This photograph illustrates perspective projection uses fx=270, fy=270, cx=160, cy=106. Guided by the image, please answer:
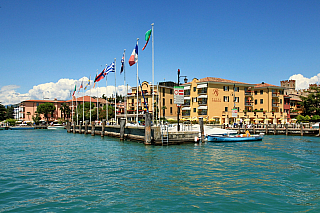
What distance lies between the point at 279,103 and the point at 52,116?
98.5 meters

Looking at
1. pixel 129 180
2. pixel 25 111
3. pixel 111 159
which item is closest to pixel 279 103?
pixel 111 159

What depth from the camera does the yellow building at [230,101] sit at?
246ft

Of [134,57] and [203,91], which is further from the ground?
[134,57]

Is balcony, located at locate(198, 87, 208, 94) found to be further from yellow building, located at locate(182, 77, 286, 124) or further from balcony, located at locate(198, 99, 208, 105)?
balcony, located at locate(198, 99, 208, 105)

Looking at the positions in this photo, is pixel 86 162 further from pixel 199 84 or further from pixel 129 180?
pixel 199 84

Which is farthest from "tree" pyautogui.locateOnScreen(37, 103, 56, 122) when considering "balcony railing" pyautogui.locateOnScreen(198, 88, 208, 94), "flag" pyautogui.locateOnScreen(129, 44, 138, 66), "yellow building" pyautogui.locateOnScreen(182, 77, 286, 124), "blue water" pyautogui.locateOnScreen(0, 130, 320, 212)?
"blue water" pyautogui.locateOnScreen(0, 130, 320, 212)

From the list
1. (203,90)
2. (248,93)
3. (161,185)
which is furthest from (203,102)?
(161,185)

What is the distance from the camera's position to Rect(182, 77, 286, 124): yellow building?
2953 inches

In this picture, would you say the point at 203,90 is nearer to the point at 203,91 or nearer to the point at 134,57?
the point at 203,91

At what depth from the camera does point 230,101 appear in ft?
253

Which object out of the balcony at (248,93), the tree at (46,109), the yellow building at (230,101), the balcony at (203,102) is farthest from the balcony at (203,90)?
the tree at (46,109)

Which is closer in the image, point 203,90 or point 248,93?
point 203,90

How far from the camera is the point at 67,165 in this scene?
20609mm

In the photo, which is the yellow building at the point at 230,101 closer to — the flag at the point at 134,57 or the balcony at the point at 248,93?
the balcony at the point at 248,93
